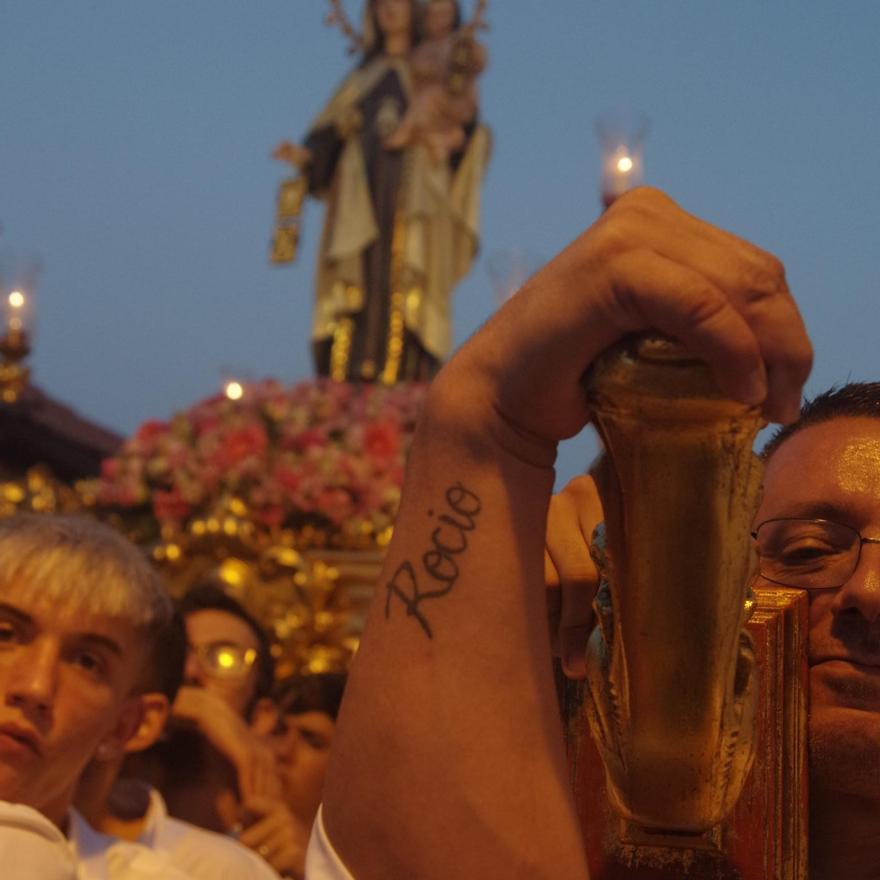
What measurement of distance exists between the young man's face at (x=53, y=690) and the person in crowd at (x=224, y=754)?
2.76 ft

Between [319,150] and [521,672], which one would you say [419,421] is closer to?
[521,672]

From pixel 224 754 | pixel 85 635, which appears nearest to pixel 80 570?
pixel 85 635

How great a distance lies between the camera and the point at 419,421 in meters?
0.65

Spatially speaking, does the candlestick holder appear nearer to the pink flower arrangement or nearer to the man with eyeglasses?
the pink flower arrangement

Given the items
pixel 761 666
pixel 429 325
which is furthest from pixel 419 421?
pixel 429 325

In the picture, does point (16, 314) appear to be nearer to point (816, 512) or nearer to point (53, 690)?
point (53, 690)

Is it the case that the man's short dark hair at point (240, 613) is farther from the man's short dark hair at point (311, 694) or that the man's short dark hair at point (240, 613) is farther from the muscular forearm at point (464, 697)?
the muscular forearm at point (464, 697)

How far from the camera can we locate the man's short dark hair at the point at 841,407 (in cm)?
100

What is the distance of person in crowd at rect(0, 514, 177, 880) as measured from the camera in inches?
55.8

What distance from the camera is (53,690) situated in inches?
56.7

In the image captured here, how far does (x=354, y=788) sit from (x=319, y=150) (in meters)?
6.29

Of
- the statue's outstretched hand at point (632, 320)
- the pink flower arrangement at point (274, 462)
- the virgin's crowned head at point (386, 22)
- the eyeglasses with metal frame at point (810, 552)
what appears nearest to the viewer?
the statue's outstretched hand at point (632, 320)

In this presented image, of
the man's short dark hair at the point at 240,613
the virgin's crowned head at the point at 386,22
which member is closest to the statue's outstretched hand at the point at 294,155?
the virgin's crowned head at the point at 386,22

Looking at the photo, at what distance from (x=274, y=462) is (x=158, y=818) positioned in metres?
2.03
